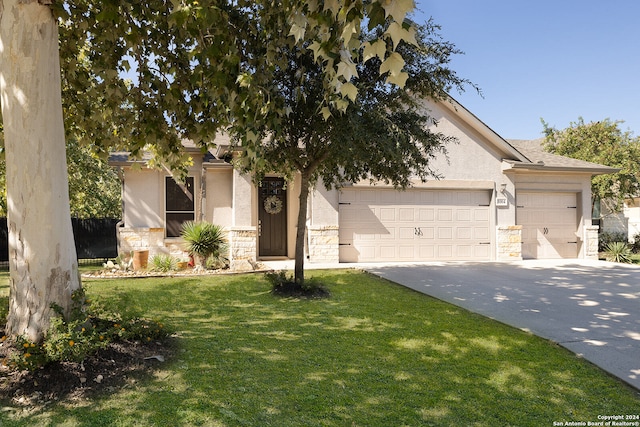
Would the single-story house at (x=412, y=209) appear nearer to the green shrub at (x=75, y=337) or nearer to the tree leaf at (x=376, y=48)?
the green shrub at (x=75, y=337)

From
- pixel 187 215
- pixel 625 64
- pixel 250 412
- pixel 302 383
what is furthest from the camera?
pixel 625 64

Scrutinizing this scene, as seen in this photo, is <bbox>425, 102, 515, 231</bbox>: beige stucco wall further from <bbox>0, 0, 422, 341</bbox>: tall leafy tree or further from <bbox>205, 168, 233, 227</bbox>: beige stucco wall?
<bbox>0, 0, 422, 341</bbox>: tall leafy tree

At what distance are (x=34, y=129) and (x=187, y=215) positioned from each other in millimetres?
8862

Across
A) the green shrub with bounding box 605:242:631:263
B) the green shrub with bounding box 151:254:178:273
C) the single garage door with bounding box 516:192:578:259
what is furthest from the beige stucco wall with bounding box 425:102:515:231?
the green shrub with bounding box 151:254:178:273

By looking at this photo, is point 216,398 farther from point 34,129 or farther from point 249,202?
point 249,202

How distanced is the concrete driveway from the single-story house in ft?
4.12

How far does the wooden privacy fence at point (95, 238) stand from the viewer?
13180mm

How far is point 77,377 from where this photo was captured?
10.7 ft

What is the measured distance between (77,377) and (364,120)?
4.94m

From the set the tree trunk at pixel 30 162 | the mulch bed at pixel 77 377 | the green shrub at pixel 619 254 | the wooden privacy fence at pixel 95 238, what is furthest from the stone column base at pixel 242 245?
the green shrub at pixel 619 254

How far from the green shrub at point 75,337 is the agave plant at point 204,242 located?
634 cm

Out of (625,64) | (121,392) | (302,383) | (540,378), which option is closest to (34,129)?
(121,392)

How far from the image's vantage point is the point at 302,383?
350 centimetres

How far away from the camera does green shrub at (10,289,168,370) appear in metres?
3.21
